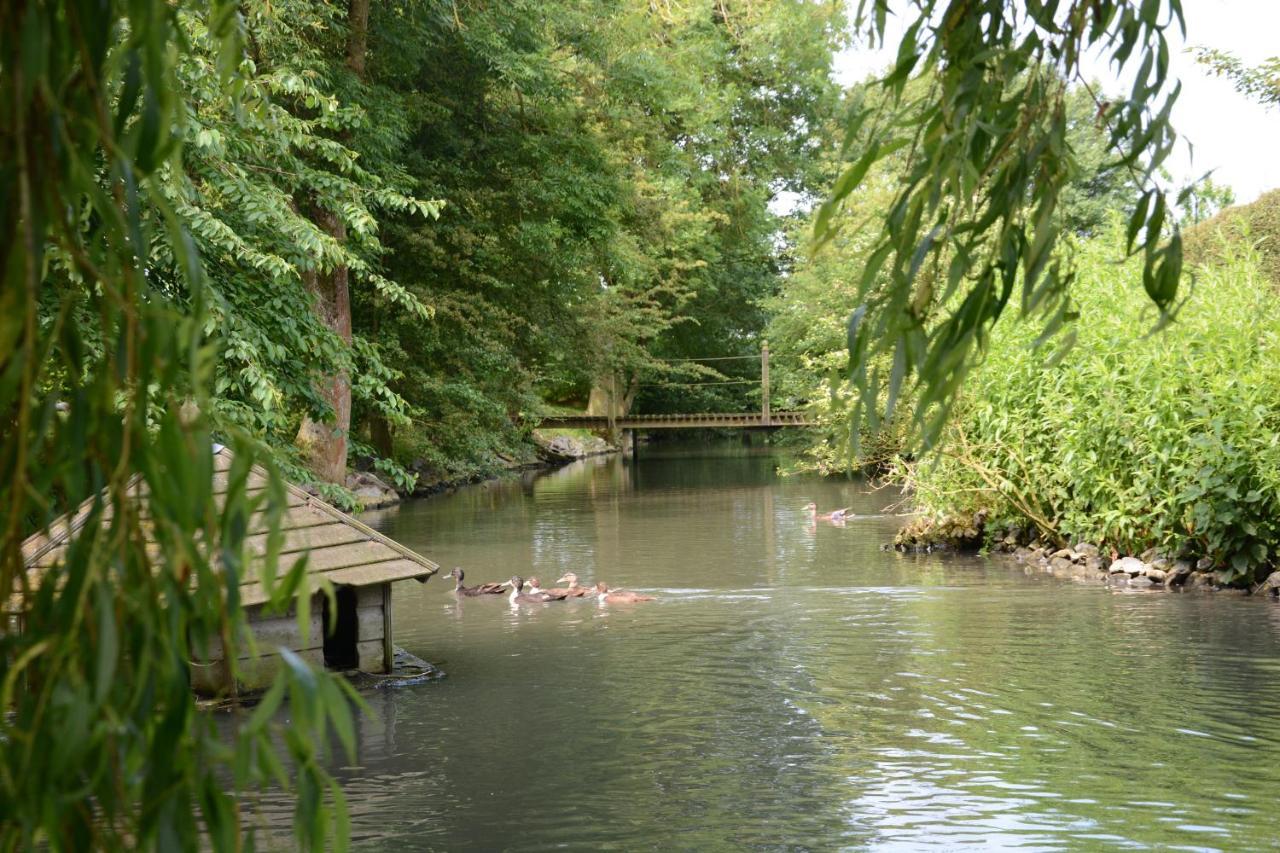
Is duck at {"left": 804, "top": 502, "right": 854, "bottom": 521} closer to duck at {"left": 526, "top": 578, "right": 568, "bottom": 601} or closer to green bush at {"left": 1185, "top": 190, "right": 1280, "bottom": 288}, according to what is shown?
green bush at {"left": 1185, "top": 190, "right": 1280, "bottom": 288}

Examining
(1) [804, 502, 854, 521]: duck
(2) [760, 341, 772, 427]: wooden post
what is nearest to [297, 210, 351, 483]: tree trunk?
(1) [804, 502, 854, 521]: duck

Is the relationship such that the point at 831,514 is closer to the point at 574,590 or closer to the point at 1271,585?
the point at 574,590

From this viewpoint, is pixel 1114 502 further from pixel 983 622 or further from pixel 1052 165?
pixel 1052 165

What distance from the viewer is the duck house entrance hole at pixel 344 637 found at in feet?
32.6

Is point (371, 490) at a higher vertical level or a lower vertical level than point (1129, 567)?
higher

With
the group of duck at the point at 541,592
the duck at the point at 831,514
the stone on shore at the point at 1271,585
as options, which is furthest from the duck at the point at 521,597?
the duck at the point at 831,514

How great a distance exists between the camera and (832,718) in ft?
29.1

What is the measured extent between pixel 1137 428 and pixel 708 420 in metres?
29.1

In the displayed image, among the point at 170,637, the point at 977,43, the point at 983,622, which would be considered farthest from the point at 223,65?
the point at 983,622

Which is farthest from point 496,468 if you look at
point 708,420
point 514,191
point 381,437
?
point 514,191

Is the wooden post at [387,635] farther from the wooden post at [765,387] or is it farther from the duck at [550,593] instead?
the wooden post at [765,387]

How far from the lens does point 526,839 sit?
654cm

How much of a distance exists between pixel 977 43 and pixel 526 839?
4403 mm

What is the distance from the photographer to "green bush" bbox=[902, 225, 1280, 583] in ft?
42.7
